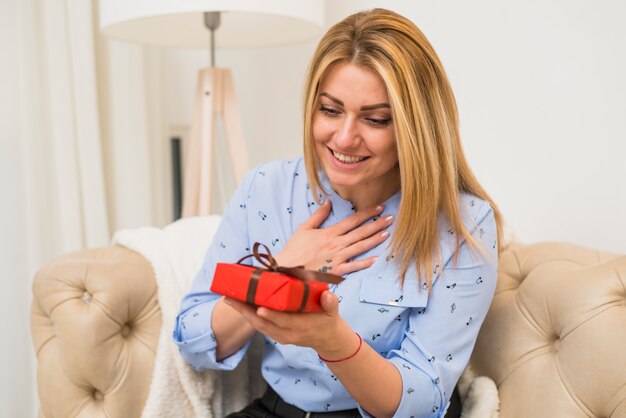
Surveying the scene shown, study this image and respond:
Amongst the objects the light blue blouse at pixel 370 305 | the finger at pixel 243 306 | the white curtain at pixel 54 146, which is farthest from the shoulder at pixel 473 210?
the white curtain at pixel 54 146

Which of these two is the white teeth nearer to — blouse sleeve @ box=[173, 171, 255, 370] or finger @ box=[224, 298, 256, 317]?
blouse sleeve @ box=[173, 171, 255, 370]

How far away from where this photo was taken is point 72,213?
6.29 feet

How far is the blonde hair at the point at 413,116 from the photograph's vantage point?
0.99m

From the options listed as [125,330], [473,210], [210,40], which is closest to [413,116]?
[473,210]

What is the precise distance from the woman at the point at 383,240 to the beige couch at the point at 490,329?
103 millimetres

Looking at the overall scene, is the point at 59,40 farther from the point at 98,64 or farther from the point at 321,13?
the point at 321,13

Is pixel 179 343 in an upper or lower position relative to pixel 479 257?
lower

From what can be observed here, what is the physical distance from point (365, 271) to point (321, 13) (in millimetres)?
832

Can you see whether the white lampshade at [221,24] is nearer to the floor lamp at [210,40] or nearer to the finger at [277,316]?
the floor lamp at [210,40]

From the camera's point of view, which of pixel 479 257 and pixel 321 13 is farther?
pixel 321 13

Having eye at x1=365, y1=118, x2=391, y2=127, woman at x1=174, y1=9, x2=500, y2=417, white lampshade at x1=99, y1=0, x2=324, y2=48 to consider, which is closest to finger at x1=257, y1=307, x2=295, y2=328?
woman at x1=174, y1=9, x2=500, y2=417

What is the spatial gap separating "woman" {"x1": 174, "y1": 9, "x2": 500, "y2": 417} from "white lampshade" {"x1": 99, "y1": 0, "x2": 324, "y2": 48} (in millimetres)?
535

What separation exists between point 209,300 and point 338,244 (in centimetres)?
26

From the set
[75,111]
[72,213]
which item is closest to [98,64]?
[75,111]
